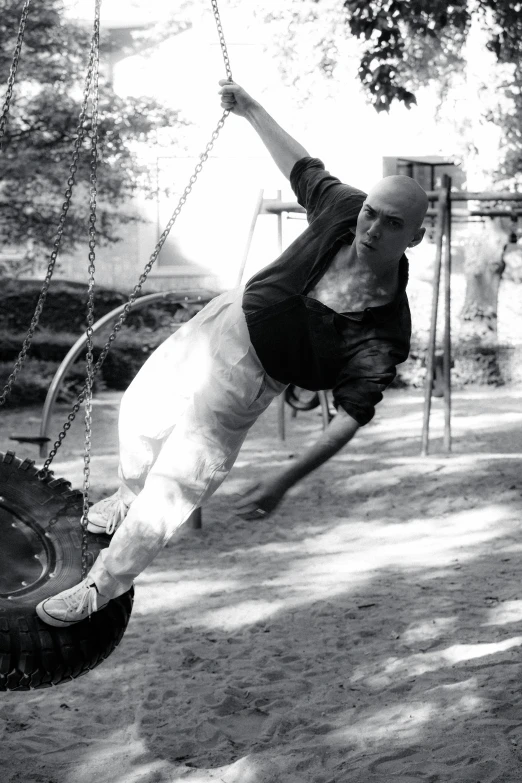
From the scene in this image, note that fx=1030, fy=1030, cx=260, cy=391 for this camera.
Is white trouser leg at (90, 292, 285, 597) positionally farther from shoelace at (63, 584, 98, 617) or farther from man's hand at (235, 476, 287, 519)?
man's hand at (235, 476, 287, 519)

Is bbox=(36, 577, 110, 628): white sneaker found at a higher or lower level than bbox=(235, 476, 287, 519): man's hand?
lower

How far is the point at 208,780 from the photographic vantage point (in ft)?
11.1

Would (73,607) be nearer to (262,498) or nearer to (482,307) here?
(262,498)

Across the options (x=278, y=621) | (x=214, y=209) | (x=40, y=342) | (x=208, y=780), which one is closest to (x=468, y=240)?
(x=214, y=209)

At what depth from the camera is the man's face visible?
2.69m

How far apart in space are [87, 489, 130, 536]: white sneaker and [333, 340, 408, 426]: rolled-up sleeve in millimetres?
830

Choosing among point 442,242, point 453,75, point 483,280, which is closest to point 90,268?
point 442,242

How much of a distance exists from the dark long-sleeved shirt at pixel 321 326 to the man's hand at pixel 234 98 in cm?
53

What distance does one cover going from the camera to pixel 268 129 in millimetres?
3176

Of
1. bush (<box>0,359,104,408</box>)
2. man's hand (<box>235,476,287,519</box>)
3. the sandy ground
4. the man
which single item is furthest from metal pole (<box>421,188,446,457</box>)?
man's hand (<box>235,476,287,519</box>)

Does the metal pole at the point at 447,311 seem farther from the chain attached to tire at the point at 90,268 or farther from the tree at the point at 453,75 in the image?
the chain attached to tire at the point at 90,268

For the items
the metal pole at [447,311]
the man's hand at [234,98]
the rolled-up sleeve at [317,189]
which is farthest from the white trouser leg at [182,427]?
the metal pole at [447,311]

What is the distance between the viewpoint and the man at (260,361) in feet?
9.00

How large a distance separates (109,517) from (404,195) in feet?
4.39
